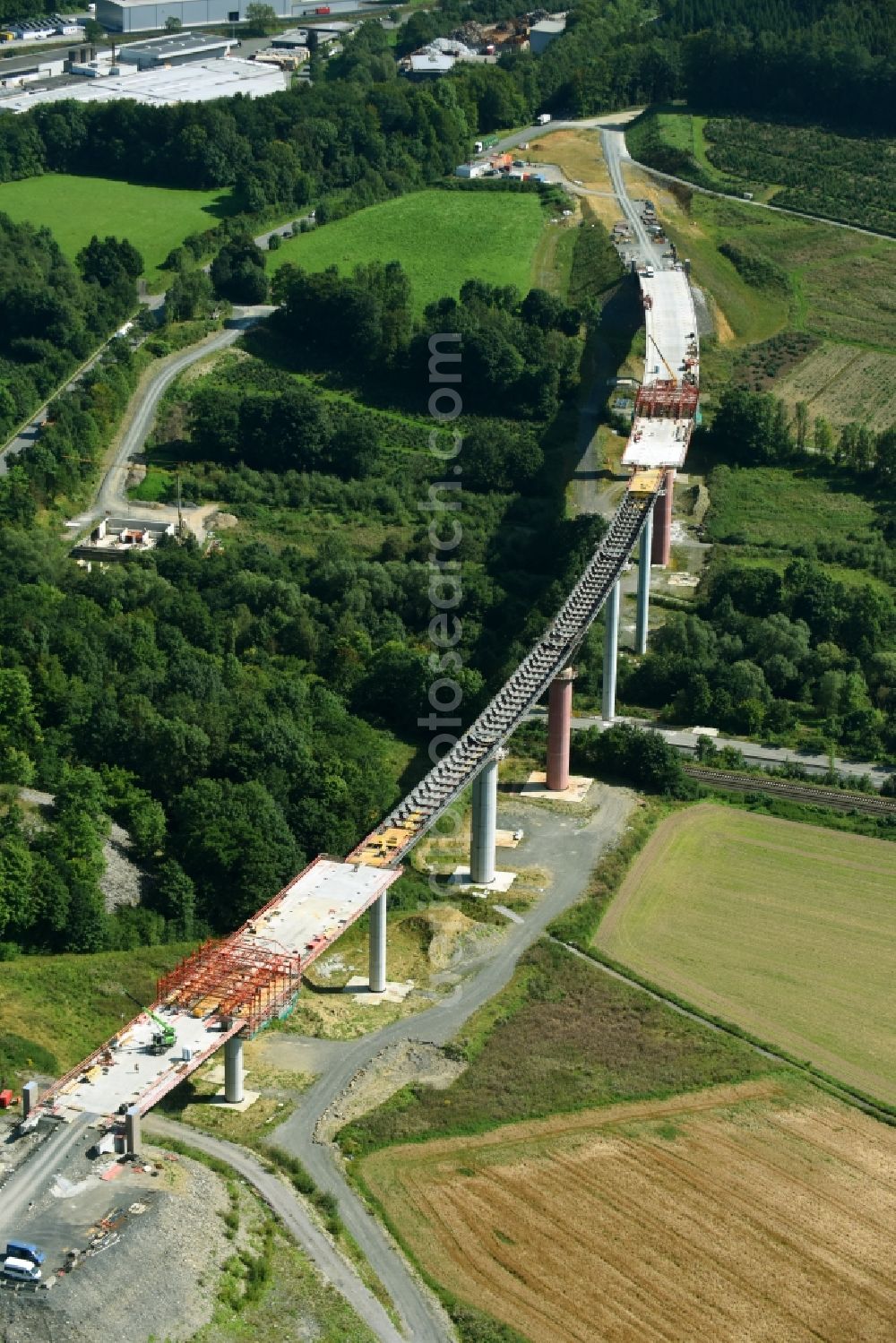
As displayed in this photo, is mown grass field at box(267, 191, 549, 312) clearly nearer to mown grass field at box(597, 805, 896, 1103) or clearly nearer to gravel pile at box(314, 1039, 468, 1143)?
mown grass field at box(597, 805, 896, 1103)

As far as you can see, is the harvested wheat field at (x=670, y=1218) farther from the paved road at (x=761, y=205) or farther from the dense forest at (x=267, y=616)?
the paved road at (x=761, y=205)

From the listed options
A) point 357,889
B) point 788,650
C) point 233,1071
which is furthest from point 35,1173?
point 788,650

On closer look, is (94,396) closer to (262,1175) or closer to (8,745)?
(8,745)

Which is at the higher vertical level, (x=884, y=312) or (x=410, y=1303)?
(x=884, y=312)

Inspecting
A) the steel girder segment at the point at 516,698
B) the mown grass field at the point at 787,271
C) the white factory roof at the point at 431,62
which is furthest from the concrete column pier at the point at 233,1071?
the white factory roof at the point at 431,62

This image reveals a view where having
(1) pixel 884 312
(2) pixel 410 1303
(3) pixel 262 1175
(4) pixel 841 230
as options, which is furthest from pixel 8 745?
(4) pixel 841 230

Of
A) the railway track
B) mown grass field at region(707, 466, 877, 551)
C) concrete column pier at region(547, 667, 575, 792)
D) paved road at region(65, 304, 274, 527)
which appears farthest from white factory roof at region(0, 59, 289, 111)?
the railway track
